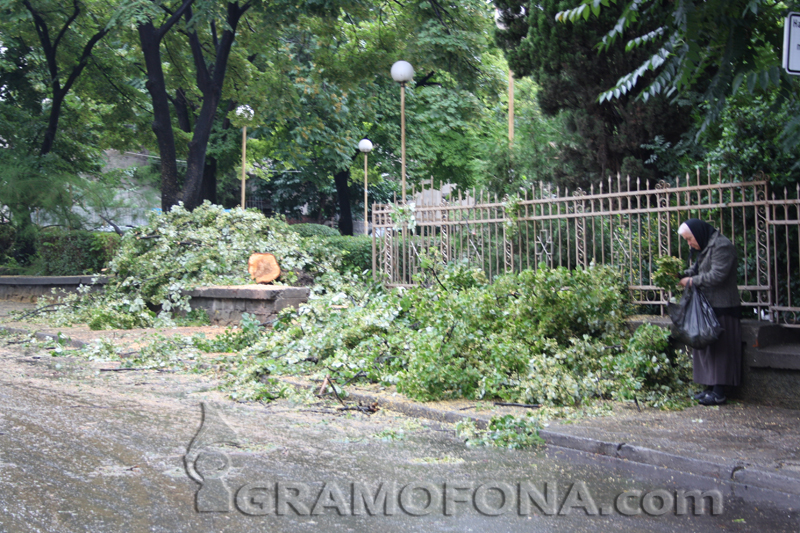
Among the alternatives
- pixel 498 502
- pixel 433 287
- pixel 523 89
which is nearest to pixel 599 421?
pixel 498 502

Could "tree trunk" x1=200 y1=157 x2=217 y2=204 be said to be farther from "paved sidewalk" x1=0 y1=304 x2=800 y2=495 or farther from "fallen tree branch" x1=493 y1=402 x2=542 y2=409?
"fallen tree branch" x1=493 y1=402 x2=542 y2=409

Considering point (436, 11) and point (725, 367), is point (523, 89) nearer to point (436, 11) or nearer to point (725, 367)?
point (436, 11)

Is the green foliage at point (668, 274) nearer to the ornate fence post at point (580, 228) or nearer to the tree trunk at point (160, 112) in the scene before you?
the ornate fence post at point (580, 228)

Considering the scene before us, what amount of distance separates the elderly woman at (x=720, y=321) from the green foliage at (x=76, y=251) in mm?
15659

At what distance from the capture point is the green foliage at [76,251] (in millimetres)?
18484

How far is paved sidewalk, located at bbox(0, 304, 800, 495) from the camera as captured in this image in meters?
4.66

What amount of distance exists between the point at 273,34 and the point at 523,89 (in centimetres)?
1590

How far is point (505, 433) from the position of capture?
18.3 ft

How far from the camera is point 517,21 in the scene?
36.9ft

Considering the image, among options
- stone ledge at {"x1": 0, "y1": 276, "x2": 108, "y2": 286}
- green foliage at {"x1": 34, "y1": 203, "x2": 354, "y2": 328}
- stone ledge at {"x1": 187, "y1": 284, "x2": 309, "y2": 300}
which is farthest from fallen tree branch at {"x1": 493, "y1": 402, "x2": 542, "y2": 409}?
stone ledge at {"x1": 0, "y1": 276, "x2": 108, "y2": 286}

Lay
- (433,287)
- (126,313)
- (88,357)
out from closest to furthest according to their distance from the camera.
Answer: (433,287) → (88,357) → (126,313)

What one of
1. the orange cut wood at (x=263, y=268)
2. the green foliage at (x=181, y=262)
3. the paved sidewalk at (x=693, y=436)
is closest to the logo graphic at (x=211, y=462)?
the paved sidewalk at (x=693, y=436)

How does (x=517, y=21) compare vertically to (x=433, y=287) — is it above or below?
above

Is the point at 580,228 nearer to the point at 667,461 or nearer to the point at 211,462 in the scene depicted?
the point at 667,461
